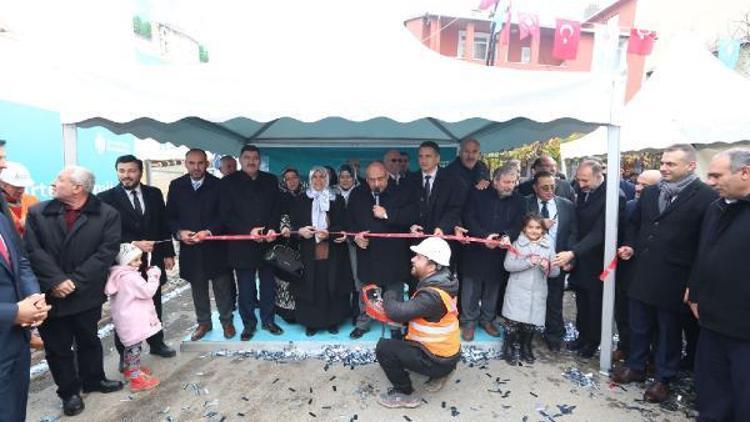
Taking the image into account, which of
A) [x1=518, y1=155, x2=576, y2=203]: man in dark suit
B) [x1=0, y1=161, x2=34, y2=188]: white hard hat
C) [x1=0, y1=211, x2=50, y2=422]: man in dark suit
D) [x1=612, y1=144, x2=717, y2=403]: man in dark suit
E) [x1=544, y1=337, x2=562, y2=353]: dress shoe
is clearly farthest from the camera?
[x1=518, y1=155, x2=576, y2=203]: man in dark suit

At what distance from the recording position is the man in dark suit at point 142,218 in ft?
12.2

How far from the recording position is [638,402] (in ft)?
10.7

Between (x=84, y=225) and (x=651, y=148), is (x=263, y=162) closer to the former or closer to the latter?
(x=84, y=225)

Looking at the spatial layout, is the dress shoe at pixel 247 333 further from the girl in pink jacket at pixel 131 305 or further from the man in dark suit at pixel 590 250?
the man in dark suit at pixel 590 250

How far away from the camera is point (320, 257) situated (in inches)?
168

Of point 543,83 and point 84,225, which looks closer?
point 84,225

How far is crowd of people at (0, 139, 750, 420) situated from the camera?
262 cm

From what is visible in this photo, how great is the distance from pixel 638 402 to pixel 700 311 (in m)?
1.04

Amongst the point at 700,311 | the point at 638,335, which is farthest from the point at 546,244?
the point at 700,311

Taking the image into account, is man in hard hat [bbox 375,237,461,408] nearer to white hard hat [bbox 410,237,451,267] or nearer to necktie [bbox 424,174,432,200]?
white hard hat [bbox 410,237,451,267]

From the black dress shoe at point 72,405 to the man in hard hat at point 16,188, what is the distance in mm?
1301

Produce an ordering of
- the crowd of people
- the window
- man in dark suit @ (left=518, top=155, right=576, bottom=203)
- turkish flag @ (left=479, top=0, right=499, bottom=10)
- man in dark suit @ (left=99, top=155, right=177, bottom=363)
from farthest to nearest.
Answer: the window
turkish flag @ (left=479, top=0, right=499, bottom=10)
man in dark suit @ (left=518, top=155, right=576, bottom=203)
man in dark suit @ (left=99, top=155, right=177, bottom=363)
the crowd of people

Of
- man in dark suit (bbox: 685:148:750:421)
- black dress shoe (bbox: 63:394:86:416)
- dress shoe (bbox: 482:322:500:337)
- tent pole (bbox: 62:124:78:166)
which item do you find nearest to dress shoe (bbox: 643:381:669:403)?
man in dark suit (bbox: 685:148:750:421)

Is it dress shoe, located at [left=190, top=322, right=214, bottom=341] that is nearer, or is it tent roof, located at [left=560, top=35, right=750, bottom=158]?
dress shoe, located at [left=190, top=322, right=214, bottom=341]
